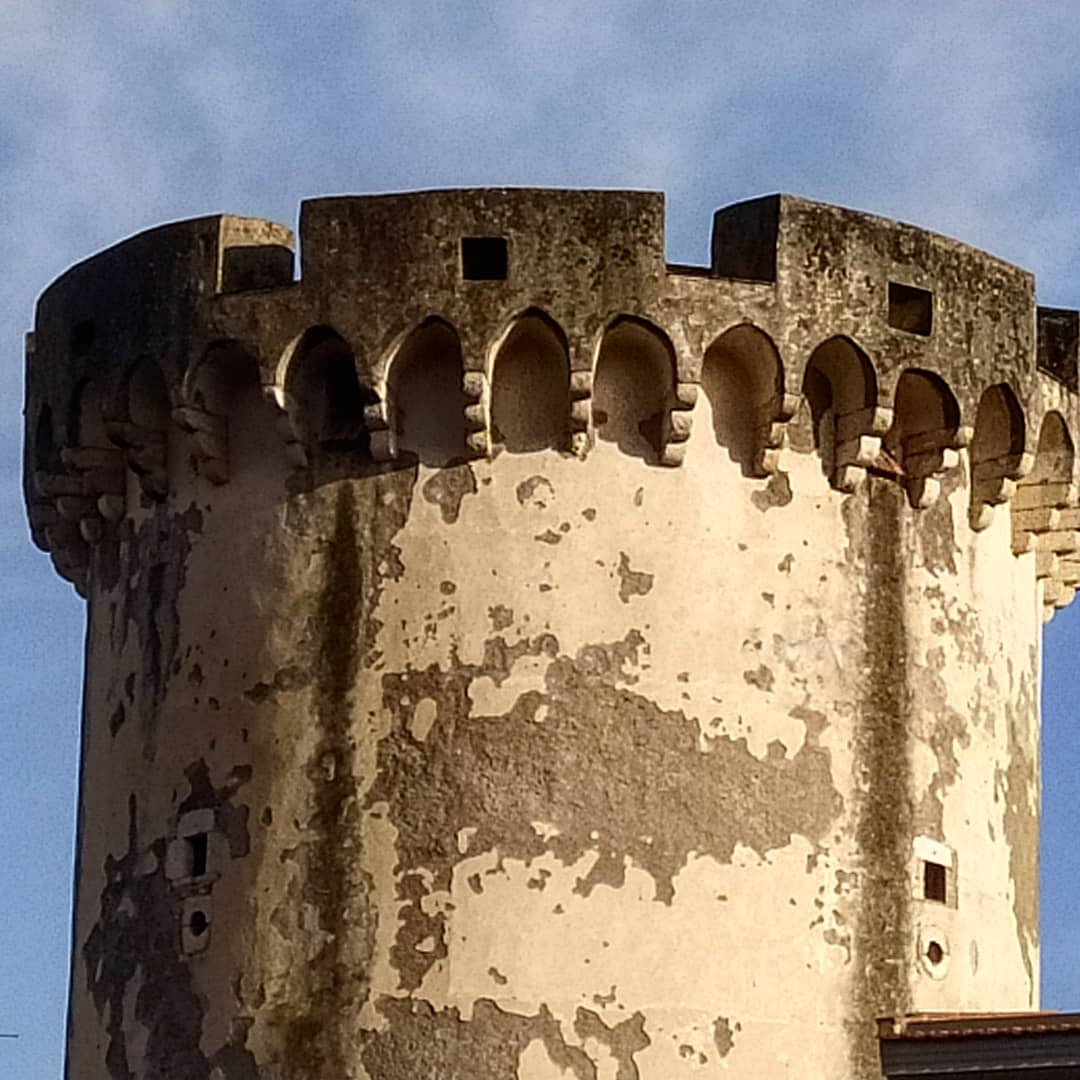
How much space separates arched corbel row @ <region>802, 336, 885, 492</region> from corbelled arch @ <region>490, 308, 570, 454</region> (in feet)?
4.59

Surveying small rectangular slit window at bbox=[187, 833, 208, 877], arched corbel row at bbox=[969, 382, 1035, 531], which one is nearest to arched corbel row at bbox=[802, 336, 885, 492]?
arched corbel row at bbox=[969, 382, 1035, 531]

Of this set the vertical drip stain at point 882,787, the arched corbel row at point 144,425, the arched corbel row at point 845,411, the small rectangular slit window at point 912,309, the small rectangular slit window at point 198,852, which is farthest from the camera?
the arched corbel row at point 144,425

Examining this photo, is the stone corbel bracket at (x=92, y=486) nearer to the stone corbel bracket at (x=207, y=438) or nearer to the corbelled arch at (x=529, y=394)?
the stone corbel bracket at (x=207, y=438)

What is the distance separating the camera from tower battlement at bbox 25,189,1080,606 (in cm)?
2409

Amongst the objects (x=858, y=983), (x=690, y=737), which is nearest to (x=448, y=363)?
(x=690, y=737)

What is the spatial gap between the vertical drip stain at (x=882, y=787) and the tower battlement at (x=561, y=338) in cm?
42

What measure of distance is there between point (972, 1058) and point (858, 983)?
1.48 meters

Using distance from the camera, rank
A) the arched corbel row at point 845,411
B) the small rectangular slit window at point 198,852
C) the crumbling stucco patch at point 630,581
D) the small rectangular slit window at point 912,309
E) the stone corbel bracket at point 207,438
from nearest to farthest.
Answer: the crumbling stucco patch at point 630,581
the small rectangular slit window at point 198,852
the arched corbel row at point 845,411
the stone corbel bracket at point 207,438
the small rectangular slit window at point 912,309

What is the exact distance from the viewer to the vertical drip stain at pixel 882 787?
78.6 feet

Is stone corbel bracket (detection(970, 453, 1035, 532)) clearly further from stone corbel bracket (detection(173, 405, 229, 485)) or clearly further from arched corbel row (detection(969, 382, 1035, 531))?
stone corbel bracket (detection(173, 405, 229, 485))

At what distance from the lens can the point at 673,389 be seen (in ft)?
79.2

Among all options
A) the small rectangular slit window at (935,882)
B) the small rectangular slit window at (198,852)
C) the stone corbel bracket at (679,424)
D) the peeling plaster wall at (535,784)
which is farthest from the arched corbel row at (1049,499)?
the small rectangular slit window at (198,852)

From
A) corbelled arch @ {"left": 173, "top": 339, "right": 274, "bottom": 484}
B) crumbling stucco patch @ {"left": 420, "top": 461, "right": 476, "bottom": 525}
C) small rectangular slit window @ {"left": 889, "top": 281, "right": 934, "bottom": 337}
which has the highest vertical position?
small rectangular slit window @ {"left": 889, "top": 281, "right": 934, "bottom": 337}

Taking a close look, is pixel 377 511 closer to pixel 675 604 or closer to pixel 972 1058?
pixel 675 604
